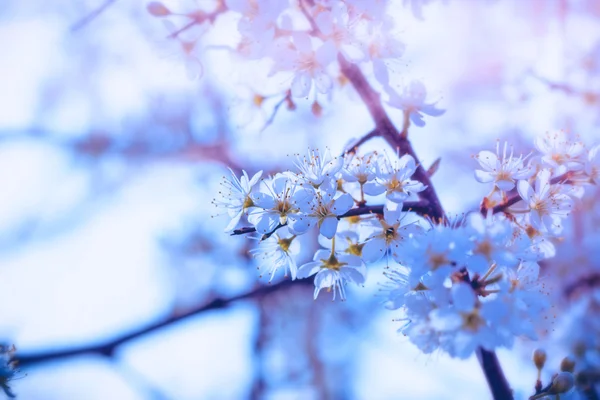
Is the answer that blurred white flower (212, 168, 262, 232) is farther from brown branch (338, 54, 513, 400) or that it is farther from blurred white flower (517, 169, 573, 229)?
blurred white flower (517, 169, 573, 229)

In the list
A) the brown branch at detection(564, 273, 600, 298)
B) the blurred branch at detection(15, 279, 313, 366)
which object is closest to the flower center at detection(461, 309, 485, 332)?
the blurred branch at detection(15, 279, 313, 366)

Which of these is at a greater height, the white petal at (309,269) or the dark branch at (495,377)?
the white petal at (309,269)

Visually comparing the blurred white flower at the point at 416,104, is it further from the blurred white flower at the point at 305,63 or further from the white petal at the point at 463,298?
the white petal at the point at 463,298

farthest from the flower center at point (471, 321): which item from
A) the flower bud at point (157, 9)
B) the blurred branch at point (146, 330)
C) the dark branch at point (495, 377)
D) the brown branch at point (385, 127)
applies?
the flower bud at point (157, 9)

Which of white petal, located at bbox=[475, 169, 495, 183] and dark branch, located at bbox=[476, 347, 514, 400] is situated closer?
dark branch, located at bbox=[476, 347, 514, 400]

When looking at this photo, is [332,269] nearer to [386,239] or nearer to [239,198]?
[386,239]

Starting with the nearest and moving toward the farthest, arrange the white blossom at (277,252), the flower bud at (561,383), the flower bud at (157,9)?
the flower bud at (561,383), the white blossom at (277,252), the flower bud at (157,9)

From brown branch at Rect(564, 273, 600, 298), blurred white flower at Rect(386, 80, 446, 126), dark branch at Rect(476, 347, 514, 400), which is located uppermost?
blurred white flower at Rect(386, 80, 446, 126)
